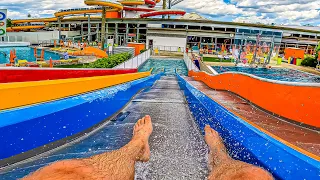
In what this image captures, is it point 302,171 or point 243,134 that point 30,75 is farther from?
point 302,171

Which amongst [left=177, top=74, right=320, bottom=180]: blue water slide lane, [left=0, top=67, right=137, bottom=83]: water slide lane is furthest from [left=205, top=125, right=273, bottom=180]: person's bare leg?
[left=0, top=67, right=137, bottom=83]: water slide lane

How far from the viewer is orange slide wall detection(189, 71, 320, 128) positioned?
3232 mm

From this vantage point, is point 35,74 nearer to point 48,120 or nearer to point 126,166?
point 48,120

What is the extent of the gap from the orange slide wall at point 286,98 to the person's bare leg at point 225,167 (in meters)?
1.20

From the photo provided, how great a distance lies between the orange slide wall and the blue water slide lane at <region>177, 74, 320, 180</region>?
0.97 meters

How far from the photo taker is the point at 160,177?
7.19ft

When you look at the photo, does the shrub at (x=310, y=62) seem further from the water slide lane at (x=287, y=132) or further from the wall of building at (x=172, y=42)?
the water slide lane at (x=287, y=132)

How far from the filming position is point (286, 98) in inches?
146

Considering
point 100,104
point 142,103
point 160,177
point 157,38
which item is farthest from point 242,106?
point 157,38

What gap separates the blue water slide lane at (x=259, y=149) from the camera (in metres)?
1.84

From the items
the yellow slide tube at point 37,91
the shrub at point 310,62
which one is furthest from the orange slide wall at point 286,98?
the shrub at point 310,62

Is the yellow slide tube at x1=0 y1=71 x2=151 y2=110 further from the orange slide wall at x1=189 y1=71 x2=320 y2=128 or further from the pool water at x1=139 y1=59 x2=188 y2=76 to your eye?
the pool water at x1=139 y1=59 x2=188 y2=76

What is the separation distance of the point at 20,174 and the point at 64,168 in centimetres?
78

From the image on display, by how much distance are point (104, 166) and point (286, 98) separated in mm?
2824
